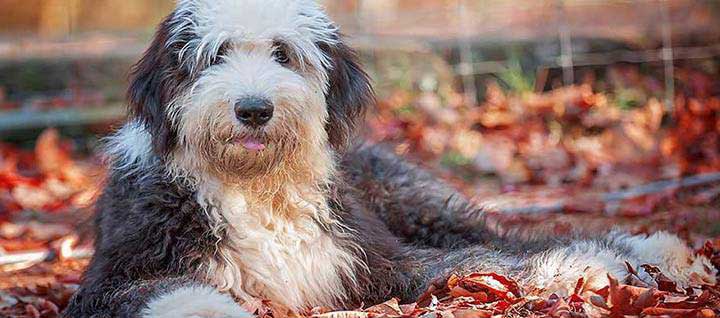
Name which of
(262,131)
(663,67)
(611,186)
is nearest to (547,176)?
(611,186)

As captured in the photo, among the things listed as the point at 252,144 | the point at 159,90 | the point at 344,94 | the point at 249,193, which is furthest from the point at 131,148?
the point at 344,94

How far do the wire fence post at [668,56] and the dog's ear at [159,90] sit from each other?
5.72m

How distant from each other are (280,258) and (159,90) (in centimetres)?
76

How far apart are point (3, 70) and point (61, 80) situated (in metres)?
0.50

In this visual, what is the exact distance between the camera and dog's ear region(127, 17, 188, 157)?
3.99 metres

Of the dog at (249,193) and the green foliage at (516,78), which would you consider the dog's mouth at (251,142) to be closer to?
the dog at (249,193)

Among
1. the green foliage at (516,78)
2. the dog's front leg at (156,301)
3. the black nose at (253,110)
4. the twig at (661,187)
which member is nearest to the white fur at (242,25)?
the black nose at (253,110)

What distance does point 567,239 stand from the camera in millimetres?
4855

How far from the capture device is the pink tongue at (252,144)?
152 inches

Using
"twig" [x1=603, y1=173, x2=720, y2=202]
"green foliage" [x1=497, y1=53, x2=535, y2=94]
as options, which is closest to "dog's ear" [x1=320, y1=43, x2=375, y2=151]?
"twig" [x1=603, y1=173, x2=720, y2=202]

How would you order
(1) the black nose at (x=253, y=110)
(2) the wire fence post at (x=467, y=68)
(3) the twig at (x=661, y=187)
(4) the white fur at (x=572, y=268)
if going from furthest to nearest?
(2) the wire fence post at (x=467, y=68)
(3) the twig at (x=661, y=187)
(4) the white fur at (x=572, y=268)
(1) the black nose at (x=253, y=110)

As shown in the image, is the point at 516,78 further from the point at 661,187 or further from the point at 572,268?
the point at 572,268

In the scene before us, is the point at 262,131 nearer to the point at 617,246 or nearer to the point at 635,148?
the point at 617,246

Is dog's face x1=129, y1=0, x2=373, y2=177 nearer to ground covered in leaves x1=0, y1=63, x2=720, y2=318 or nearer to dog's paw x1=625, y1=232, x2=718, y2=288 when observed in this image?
ground covered in leaves x1=0, y1=63, x2=720, y2=318
